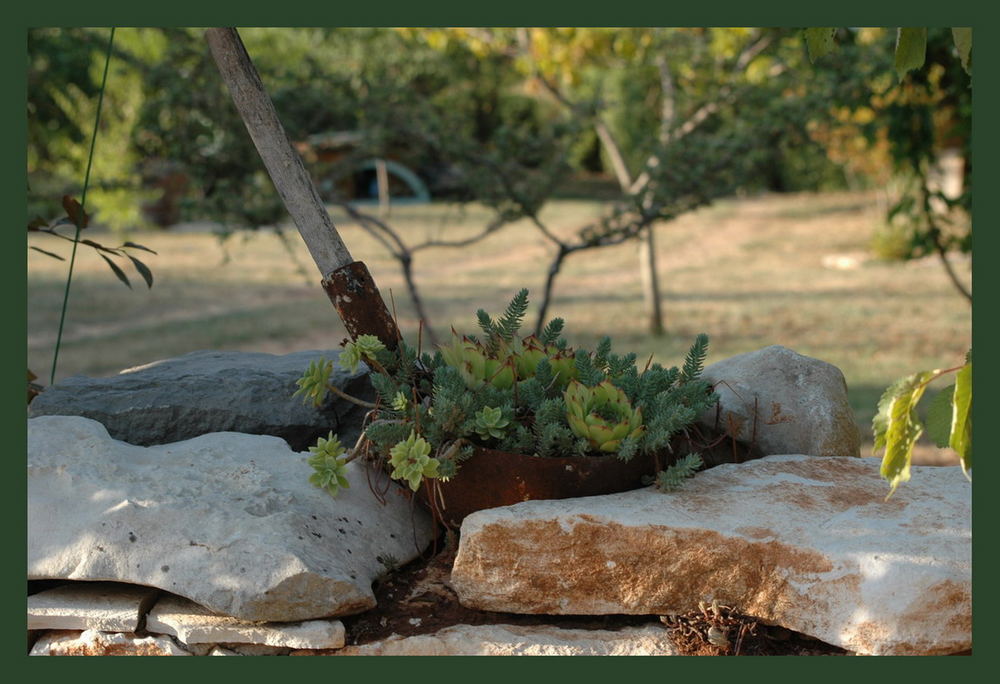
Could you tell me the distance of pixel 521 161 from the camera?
688 cm

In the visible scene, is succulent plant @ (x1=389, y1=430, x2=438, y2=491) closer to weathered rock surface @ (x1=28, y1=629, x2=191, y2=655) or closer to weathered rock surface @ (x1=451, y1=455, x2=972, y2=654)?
weathered rock surface @ (x1=451, y1=455, x2=972, y2=654)

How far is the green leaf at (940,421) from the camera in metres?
2.22

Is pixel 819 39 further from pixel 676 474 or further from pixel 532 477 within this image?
pixel 532 477

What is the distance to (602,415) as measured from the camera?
256 centimetres

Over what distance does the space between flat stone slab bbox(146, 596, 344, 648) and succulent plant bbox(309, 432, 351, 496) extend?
0.37m

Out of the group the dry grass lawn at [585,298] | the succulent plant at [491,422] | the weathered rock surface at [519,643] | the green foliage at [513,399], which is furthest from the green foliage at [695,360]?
the dry grass lawn at [585,298]

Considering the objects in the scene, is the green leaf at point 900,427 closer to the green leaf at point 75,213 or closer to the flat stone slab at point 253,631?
the flat stone slab at point 253,631

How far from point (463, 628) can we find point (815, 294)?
35.8 ft

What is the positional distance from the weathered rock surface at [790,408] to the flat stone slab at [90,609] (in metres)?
1.69

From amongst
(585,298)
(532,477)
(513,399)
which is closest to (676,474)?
(532,477)

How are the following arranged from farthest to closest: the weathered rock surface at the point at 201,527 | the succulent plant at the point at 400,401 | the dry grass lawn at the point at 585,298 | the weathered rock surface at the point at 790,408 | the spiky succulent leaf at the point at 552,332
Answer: the dry grass lawn at the point at 585,298
the weathered rock surface at the point at 790,408
the spiky succulent leaf at the point at 552,332
the succulent plant at the point at 400,401
the weathered rock surface at the point at 201,527

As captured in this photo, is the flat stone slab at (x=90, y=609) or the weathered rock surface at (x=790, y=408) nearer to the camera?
the flat stone slab at (x=90, y=609)

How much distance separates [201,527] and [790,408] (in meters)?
1.73

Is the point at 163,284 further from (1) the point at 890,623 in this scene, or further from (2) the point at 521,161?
(1) the point at 890,623
